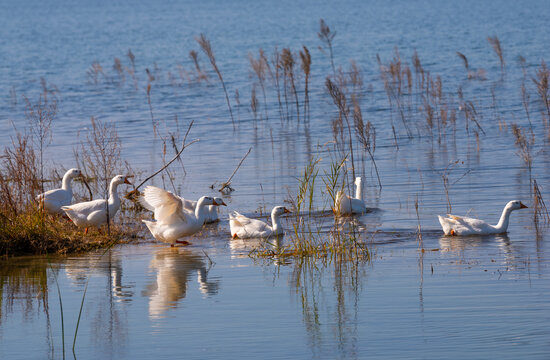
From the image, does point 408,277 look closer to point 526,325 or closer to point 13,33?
point 526,325

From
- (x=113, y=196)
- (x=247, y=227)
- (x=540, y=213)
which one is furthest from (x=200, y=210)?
(x=540, y=213)

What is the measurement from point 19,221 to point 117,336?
376 cm

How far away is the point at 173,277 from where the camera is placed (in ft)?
30.0

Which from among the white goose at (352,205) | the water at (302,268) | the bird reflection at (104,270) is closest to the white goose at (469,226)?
the water at (302,268)

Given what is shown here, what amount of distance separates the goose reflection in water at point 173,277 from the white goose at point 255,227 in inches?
32.8

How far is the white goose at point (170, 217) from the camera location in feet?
36.5

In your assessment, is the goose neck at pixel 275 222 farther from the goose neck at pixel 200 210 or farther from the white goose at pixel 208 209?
the white goose at pixel 208 209

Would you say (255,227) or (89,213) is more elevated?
(89,213)

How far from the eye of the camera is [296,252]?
9672 mm

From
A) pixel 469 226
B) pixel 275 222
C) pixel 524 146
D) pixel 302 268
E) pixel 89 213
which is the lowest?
pixel 302 268

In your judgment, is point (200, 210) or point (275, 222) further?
point (200, 210)

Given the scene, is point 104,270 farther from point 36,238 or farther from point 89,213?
point 89,213

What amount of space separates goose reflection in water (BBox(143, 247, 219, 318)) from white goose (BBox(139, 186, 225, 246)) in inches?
9.0

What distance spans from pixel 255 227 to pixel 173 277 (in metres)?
2.41
